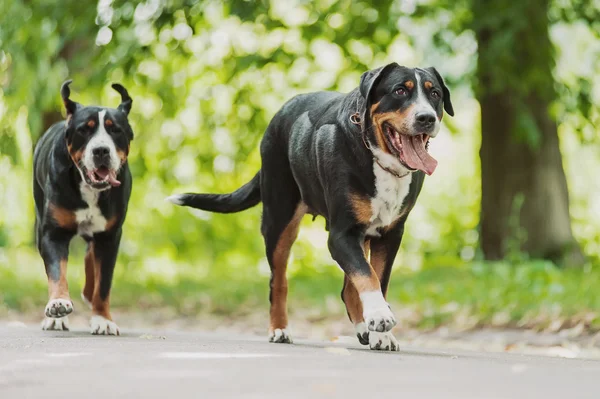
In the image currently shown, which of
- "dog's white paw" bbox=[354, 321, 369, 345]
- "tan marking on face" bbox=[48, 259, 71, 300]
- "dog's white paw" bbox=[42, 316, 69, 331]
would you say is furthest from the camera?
"dog's white paw" bbox=[42, 316, 69, 331]

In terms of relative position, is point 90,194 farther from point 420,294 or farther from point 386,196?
point 420,294

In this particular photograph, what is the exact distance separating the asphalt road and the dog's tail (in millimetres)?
1729

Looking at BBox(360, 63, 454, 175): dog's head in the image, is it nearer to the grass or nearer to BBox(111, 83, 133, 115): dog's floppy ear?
BBox(111, 83, 133, 115): dog's floppy ear

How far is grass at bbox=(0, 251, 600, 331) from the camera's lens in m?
8.56

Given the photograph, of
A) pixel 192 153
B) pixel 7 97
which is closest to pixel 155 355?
pixel 7 97

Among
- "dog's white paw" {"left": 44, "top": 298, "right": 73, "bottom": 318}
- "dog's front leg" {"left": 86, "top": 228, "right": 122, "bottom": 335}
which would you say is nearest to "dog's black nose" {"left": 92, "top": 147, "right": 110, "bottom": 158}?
"dog's front leg" {"left": 86, "top": 228, "right": 122, "bottom": 335}

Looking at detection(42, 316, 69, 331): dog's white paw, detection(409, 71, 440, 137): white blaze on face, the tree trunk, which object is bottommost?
detection(42, 316, 69, 331): dog's white paw

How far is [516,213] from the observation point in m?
12.8

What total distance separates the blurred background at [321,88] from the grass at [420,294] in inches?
1.0

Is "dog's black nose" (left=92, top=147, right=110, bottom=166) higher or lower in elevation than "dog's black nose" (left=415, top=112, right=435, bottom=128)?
higher

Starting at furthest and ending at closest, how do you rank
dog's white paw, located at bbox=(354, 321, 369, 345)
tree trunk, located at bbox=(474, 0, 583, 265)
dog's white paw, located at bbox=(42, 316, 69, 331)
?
tree trunk, located at bbox=(474, 0, 583, 265) < dog's white paw, located at bbox=(42, 316, 69, 331) < dog's white paw, located at bbox=(354, 321, 369, 345)

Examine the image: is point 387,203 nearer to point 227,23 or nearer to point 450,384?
point 450,384

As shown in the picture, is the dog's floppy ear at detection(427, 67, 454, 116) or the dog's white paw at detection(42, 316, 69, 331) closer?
the dog's floppy ear at detection(427, 67, 454, 116)

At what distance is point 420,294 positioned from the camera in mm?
9859
